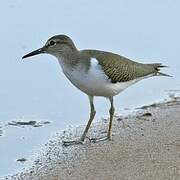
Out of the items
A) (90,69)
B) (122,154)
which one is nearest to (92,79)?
(90,69)

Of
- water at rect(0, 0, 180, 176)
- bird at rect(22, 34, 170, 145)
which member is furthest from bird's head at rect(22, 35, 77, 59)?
water at rect(0, 0, 180, 176)

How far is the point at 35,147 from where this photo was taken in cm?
722

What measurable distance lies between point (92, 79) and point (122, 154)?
79 cm

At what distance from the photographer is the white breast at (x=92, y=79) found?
707 cm

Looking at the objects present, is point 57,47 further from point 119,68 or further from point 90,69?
point 119,68

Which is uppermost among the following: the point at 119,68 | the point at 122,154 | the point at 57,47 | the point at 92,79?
the point at 57,47

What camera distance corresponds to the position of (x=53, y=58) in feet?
33.5

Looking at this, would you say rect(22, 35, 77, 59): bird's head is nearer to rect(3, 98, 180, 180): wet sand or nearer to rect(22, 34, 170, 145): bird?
rect(22, 34, 170, 145): bird

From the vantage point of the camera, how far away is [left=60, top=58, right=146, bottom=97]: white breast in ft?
23.2

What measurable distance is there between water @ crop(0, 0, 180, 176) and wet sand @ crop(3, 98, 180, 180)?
0.25m

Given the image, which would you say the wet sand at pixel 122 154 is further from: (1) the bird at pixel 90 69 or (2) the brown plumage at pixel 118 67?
(2) the brown plumage at pixel 118 67

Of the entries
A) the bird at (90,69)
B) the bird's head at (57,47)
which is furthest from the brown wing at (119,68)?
the bird's head at (57,47)

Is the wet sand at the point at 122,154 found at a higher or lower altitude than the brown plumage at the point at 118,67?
lower

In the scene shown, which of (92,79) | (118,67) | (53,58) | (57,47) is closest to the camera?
(92,79)
